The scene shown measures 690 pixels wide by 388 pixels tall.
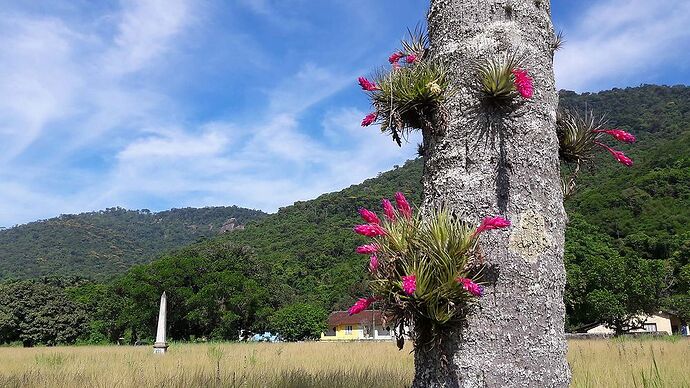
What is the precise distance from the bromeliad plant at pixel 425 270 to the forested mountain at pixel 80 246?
4239 inches

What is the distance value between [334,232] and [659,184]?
129ft

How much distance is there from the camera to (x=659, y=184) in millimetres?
49344

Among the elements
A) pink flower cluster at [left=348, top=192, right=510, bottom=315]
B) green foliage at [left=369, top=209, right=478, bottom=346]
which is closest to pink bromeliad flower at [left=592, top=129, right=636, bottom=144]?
pink flower cluster at [left=348, top=192, right=510, bottom=315]

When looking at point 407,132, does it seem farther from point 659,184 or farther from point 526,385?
point 659,184

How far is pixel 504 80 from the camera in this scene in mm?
1988

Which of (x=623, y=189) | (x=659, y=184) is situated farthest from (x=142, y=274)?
(x=659, y=184)

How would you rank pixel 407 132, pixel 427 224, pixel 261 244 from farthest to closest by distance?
pixel 261 244 < pixel 407 132 < pixel 427 224

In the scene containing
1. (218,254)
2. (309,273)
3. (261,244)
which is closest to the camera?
(218,254)

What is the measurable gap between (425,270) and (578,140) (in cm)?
110

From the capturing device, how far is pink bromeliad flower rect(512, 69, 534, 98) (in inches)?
75.7

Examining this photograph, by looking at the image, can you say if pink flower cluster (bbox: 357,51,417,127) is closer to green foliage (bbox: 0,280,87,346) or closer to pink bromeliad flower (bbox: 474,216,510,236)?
pink bromeliad flower (bbox: 474,216,510,236)

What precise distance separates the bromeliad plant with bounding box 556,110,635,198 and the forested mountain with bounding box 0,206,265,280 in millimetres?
107614

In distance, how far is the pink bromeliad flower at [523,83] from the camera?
192 centimetres

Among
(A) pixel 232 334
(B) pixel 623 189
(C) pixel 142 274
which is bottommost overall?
(A) pixel 232 334
